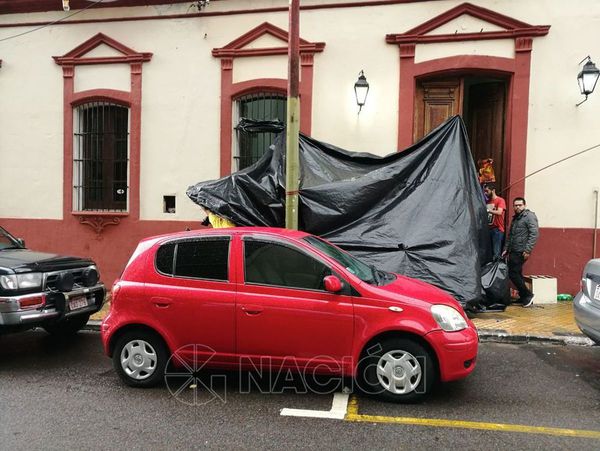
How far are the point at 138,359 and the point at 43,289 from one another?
1688mm

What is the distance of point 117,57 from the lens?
980 cm

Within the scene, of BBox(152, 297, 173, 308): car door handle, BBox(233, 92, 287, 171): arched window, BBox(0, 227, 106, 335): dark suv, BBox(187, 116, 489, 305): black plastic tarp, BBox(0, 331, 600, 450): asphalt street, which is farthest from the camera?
BBox(233, 92, 287, 171): arched window

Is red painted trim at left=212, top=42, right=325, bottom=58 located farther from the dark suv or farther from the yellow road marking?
the yellow road marking

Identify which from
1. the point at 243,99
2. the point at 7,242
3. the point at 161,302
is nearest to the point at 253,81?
the point at 243,99

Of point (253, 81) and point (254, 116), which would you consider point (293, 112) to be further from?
point (254, 116)

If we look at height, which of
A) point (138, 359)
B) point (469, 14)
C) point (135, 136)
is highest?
point (469, 14)

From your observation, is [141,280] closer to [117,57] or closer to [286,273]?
[286,273]

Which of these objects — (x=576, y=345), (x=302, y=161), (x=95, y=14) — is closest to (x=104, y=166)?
(x=95, y=14)

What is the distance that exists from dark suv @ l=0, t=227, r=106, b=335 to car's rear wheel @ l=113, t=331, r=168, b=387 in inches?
52.9

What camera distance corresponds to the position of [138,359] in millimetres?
4676

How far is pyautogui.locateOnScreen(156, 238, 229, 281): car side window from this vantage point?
4.59m

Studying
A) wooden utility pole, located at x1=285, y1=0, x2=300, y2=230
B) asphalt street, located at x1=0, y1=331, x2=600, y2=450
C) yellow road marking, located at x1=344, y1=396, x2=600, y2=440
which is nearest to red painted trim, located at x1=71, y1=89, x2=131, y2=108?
wooden utility pole, located at x1=285, y1=0, x2=300, y2=230

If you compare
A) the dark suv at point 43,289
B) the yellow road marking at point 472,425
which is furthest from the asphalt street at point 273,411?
the dark suv at point 43,289

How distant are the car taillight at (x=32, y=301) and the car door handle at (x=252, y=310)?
258 centimetres
